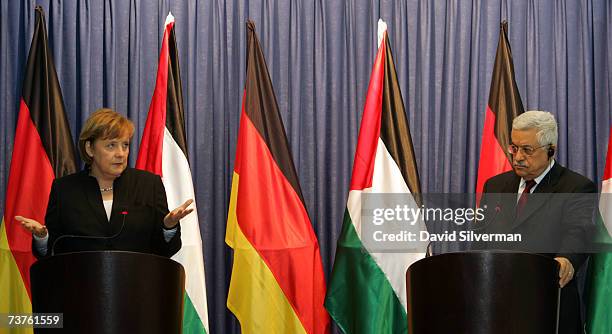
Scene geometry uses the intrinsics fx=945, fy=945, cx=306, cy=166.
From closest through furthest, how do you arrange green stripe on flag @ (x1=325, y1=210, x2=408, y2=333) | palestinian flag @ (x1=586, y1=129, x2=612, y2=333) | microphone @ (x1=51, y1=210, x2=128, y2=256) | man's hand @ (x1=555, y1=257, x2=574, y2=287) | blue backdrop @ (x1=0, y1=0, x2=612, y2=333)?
man's hand @ (x1=555, y1=257, x2=574, y2=287)
microphone @ (x1=51, y1=210, x2=128, y2=256)
palestinian flag @ (x1=586, y1=129, x2=612, y2=333)
green stripe on flag @ (x1=325, y1=210, x2=408, y2=333)
blue backdrop @ (x1=0, y1=0, x2=612, y2=333)

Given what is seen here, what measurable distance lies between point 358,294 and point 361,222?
0.35m

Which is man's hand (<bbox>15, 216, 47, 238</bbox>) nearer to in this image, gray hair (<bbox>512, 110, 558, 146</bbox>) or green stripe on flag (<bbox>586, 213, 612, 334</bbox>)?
gray hair (<bbox>512, 110, 558, 146</bbox>)

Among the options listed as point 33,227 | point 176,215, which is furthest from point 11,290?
point 176,215

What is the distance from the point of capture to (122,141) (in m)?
3.79

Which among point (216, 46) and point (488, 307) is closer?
point (488, 307)

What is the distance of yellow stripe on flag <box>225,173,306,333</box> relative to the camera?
4.55 meters

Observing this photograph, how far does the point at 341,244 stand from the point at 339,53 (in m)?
1.18

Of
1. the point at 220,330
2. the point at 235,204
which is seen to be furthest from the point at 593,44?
the point at 220,330

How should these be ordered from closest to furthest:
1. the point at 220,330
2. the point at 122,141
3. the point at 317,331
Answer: the point at 122,141
the point at 317,331
the point at 220,330

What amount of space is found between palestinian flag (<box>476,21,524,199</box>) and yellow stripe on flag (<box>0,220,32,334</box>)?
2295 millimetres

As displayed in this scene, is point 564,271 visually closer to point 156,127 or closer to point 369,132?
point 369,132

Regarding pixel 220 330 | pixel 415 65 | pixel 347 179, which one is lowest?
pixel 220 330

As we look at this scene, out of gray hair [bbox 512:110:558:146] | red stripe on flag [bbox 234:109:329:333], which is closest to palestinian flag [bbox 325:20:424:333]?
red stripe on flag [bbox 234:109:329:333]

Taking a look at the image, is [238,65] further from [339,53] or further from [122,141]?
[122,141]
